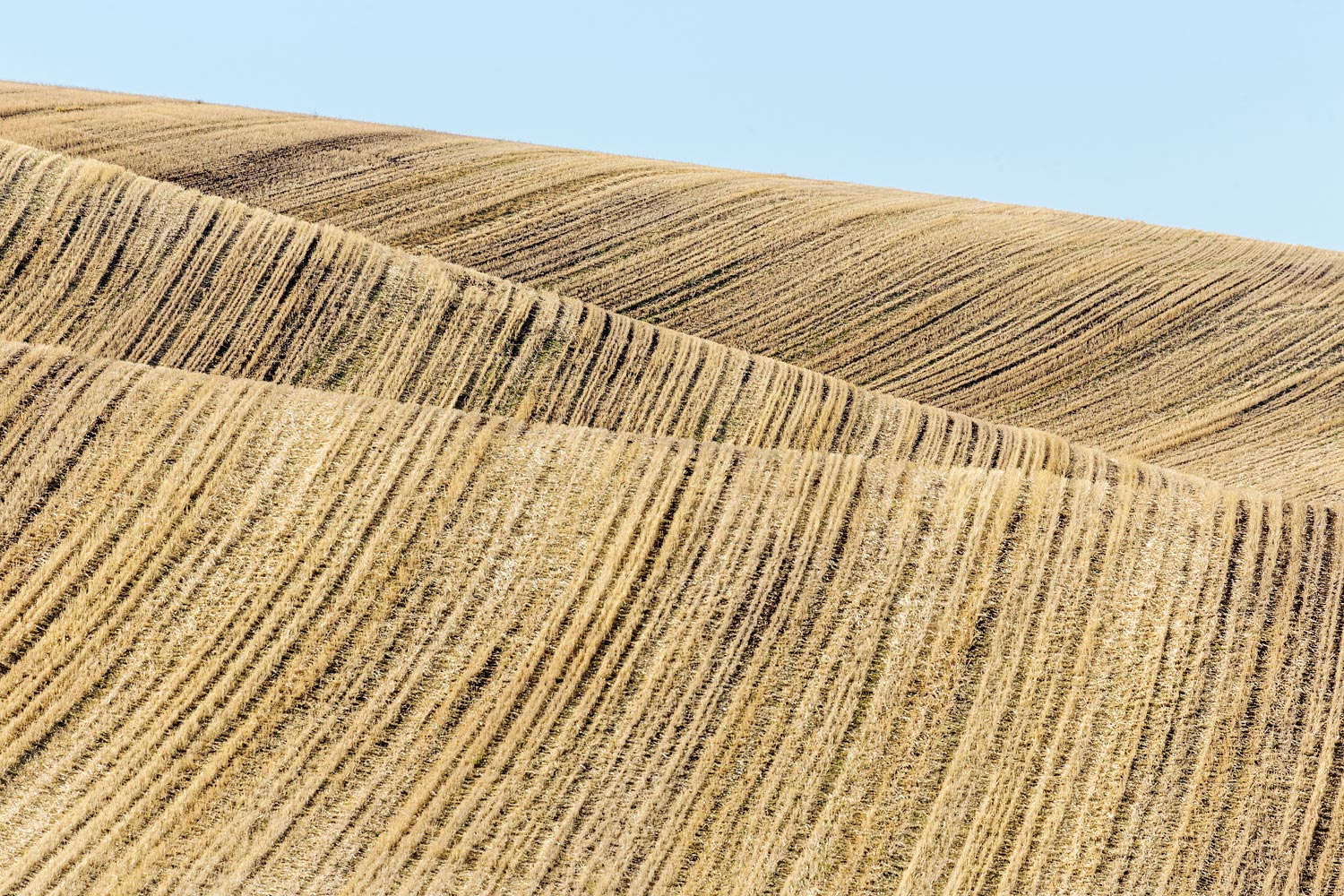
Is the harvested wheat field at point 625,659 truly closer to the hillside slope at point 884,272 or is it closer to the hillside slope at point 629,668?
the hillside slope at point 629,668

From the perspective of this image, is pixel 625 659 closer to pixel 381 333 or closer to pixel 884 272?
pixel 381 333

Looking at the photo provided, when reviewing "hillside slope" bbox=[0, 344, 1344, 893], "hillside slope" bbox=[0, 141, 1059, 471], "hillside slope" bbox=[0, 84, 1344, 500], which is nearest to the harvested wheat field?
"hillside slope" bbox=[0, 344, 1344, 893]

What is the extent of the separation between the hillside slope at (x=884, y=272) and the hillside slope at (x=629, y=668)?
37.4 ft

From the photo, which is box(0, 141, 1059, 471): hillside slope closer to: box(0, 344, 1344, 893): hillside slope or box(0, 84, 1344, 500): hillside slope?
box(0, 84, 1344, 500): hillside slope

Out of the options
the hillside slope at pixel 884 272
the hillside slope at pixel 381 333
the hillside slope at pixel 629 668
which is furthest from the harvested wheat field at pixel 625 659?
the hillside slope at pixel 884 272

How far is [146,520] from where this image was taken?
1415 cm

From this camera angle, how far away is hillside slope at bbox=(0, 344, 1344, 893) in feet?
36.9

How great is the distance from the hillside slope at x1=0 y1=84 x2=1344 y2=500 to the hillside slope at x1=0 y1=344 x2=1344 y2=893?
11406mm

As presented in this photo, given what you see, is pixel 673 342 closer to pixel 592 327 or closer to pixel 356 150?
pixel 592 327

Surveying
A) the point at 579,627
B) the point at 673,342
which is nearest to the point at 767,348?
the point at 673,342

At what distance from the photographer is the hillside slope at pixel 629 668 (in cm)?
1126

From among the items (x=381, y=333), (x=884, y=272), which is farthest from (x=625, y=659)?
(x=884, y=272)

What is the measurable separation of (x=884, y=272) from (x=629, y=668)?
62.8ft

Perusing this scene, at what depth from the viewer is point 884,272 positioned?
1185 inches
